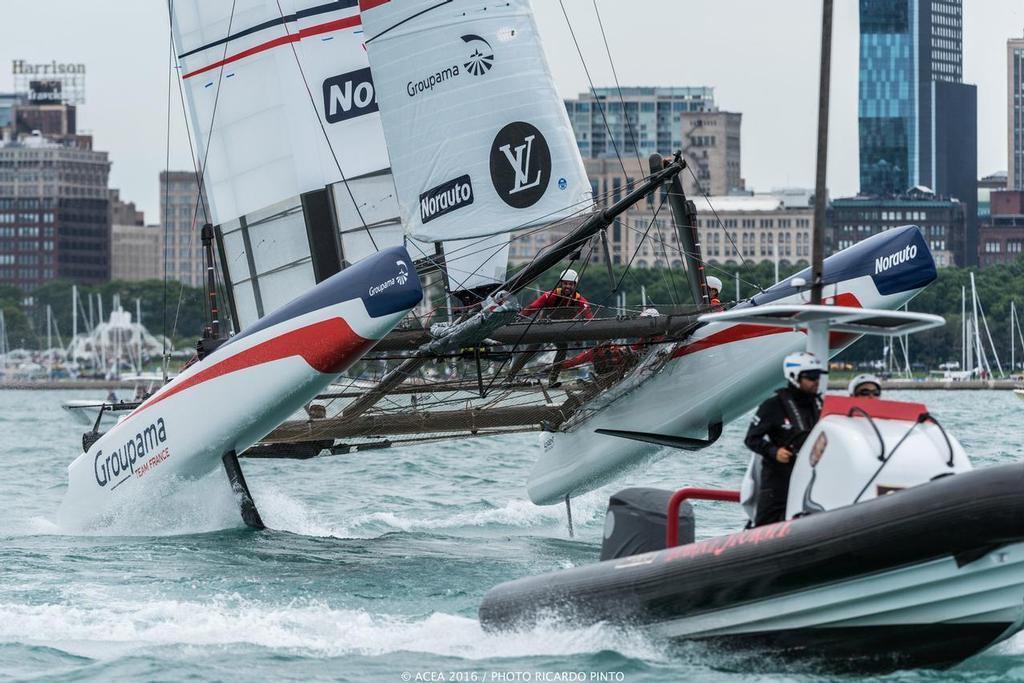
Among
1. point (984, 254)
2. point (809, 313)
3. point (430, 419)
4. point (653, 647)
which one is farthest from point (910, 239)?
point (984, 254)

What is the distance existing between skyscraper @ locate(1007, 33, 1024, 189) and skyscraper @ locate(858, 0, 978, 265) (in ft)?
13.9

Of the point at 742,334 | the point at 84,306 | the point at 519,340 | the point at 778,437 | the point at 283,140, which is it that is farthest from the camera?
the point at 84,306

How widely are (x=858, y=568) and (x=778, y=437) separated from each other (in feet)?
3.37

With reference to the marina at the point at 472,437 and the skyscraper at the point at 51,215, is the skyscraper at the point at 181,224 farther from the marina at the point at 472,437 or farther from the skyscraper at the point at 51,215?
the marina at the point at 472,437

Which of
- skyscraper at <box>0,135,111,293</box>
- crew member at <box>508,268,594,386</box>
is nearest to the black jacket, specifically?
crew member at <box>508,268,594,386</box>

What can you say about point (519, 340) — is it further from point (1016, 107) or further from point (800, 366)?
point (1016, 107)

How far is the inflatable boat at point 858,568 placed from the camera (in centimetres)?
855

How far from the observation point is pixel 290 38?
58.9 feet

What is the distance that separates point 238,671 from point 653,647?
2.12 metres

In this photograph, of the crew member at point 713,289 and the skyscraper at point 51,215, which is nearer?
the crew member at point 713,289

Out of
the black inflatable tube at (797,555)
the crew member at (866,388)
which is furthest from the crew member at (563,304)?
the crew member at (866,388)

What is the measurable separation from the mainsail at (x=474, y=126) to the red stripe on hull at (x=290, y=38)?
241cm

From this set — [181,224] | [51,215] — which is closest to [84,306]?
[51,215]

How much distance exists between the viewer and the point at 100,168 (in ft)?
622
